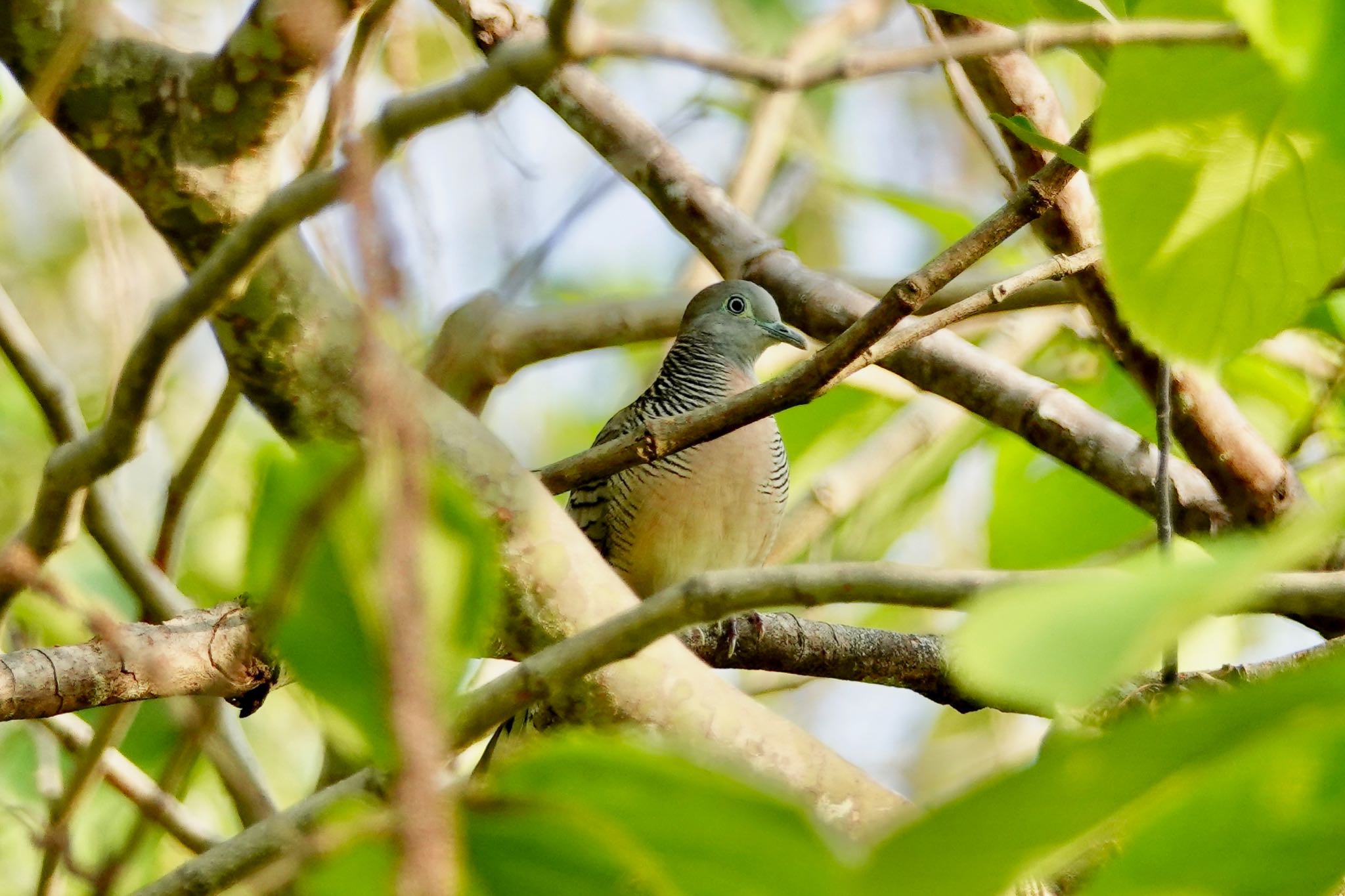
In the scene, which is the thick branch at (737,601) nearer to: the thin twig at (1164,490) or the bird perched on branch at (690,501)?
the thin twig at (1164,490)

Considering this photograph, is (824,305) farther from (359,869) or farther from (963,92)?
(359,869)

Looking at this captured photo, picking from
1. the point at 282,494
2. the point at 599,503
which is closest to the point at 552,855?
the point at 282,494

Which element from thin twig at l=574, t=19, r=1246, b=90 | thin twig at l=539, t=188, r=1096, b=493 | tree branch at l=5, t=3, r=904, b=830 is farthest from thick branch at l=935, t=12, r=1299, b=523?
thin twig at l=574, t=19, r=1246, b=90

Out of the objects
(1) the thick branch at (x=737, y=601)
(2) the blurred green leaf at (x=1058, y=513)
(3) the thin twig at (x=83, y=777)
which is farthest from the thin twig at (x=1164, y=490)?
(3) the thin twig at (x=83, y=777)

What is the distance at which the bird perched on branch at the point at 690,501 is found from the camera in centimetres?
412

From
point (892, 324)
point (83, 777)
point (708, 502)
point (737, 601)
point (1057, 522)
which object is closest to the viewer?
point (737, 601)

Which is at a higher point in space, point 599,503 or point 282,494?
point 599,503

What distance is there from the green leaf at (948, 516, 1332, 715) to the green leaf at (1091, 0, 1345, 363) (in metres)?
0.46

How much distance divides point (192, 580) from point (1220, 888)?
3863 mm

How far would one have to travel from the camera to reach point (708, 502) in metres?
4.14

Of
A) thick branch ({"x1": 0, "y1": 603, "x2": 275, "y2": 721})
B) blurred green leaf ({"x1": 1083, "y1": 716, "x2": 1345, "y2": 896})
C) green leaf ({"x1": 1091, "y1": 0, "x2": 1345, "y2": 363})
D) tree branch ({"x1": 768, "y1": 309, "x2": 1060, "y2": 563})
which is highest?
tree branch ({"x1": 768, "y1": 309, "x2": 1060, "y2": 563})

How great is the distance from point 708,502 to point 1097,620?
351 centimetres

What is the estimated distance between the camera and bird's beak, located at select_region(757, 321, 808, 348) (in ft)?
15.4

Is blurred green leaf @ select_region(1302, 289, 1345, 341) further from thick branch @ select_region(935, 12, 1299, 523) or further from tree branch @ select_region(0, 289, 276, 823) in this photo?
tree branch @ select_region(0, 289, 276, 823)
